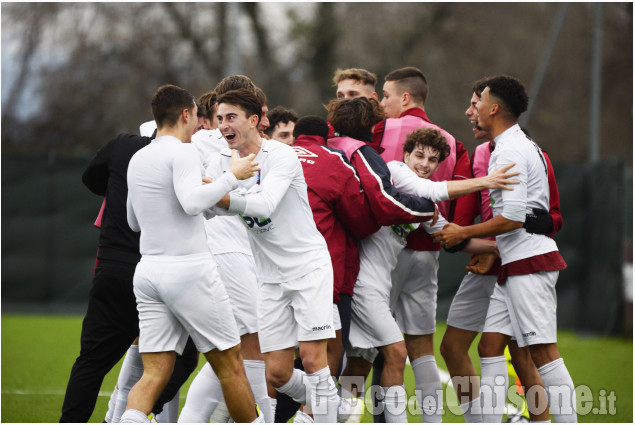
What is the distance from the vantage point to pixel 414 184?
18.4 ft

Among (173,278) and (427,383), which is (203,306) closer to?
(173,278)

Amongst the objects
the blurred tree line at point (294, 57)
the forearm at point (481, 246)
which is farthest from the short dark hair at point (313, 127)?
the blurred tree line at point (294, 57)

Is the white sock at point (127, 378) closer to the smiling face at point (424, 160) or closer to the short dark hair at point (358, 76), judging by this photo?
the smiling face at point (424, 160)

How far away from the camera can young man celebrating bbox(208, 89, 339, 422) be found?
5141 millimetres

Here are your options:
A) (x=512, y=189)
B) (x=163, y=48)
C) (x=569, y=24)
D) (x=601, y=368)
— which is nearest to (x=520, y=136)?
(x=512, y=189)

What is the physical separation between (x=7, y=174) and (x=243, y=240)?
31.7 feet

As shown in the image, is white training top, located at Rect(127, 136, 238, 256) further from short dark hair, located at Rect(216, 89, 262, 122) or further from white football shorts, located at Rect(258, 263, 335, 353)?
white football shorts, located at Rect(258, 263, 335, 353)

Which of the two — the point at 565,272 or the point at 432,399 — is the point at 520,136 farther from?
the point at 565,272

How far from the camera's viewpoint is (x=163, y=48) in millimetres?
23797

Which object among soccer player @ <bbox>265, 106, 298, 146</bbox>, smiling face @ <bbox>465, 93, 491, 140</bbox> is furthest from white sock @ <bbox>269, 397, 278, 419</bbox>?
smiling face @ <bbox>465, 93, 491, 140</bbox>

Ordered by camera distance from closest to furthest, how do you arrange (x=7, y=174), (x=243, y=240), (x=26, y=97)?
(x=243, y=240), (x=7, y=174), (x=26, y=97)

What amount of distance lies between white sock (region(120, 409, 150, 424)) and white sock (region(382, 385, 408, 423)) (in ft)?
5.67

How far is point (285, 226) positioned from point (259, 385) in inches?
43.6

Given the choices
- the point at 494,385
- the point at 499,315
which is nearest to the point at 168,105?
the point at 499,315
